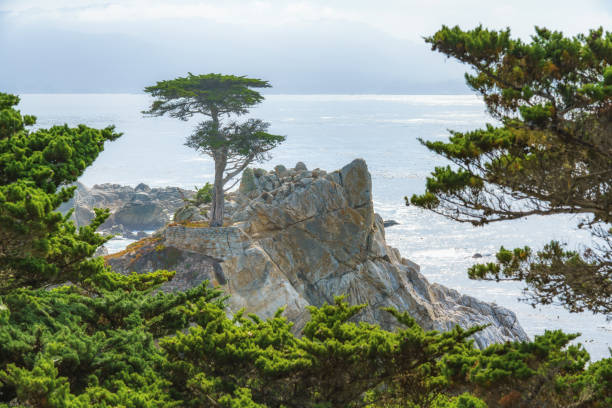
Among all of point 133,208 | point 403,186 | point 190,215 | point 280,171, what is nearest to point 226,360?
point 190,215

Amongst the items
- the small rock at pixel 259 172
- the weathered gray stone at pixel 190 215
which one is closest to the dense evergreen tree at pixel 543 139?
the weathered gray stone at pixel 190 215

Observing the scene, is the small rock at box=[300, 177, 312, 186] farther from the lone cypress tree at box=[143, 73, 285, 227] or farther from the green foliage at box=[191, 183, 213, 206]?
the green foliage at box=[191, 183, 213, 206]

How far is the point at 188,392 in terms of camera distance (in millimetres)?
7000

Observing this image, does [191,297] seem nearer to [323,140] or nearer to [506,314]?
[506,314]

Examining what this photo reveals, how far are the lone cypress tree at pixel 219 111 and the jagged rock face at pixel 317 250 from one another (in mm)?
2009

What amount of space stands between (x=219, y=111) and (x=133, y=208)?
3834cm

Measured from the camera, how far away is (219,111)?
74.9ft

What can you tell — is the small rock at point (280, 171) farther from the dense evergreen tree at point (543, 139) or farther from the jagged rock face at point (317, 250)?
the dense evergreen tree at point (543, 139)

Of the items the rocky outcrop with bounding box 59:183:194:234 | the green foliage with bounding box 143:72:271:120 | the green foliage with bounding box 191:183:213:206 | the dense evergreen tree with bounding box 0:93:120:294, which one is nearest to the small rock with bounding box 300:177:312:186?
the green foliage with bounding box 143:72:271:120

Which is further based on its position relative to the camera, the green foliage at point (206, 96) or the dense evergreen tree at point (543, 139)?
the green foliage at point (206, 96)

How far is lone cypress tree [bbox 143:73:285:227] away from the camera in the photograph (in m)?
21.7

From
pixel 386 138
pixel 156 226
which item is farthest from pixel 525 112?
pixel 386 138

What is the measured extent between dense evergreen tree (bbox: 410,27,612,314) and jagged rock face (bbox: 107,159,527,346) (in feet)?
46.6

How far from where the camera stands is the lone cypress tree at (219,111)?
21.7m
